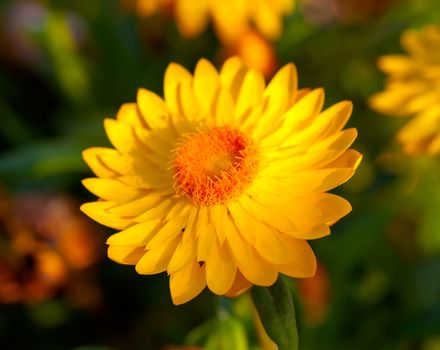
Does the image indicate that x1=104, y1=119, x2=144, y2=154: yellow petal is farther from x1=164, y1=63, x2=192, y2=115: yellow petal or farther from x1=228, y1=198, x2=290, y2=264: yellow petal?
x1=228, y1=198, x2=290, y2=264: yellow petal

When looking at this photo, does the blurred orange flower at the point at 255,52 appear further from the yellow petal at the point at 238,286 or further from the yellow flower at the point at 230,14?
the yellow petal at the point at 238,286

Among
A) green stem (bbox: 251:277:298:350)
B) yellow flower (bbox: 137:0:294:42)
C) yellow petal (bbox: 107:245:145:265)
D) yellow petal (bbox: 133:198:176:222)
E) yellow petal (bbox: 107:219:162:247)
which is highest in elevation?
yellow flower (bbox: 137:0:294:42)

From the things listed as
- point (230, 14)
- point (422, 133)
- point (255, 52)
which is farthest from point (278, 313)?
point (230, 14)

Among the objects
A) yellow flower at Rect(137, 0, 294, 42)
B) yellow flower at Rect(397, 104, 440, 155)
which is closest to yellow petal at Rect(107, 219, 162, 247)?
yellow flower at Rect(397, 104, 440, 155)

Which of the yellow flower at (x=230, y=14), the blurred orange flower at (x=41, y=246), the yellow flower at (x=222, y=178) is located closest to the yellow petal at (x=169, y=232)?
the yellow flower at (x=222, y=178)

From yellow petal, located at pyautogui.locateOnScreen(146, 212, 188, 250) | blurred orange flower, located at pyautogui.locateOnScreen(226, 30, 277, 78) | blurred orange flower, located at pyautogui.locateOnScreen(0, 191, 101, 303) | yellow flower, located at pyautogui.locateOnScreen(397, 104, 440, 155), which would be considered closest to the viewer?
yellow petal, located at pyautogui.locateOnScreen(146, 212, 188, 250)

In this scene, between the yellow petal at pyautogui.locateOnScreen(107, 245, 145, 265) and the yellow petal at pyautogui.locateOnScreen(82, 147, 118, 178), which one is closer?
the yellow petal at pyautogui.locateOnScreen(107, 245, 145, 265)

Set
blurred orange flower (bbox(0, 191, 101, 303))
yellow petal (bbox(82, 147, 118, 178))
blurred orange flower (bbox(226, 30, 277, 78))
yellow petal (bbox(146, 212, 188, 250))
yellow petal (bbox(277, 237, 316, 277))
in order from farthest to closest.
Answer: blurred orange flower (bbox(226, 30, 277, 78)) → blurred orange flower (bbox(0, 191, 101, 303)) → yellow petal (bbox(82, 147, 118, 178)) → yellow petal (bbox(146, 212, 188, 250)) → yellow petal (bbox(277, 237, 316, 277))

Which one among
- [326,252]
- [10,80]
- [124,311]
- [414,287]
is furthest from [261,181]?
[10,80]

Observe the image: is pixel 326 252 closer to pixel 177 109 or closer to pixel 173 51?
pixel 177 109
